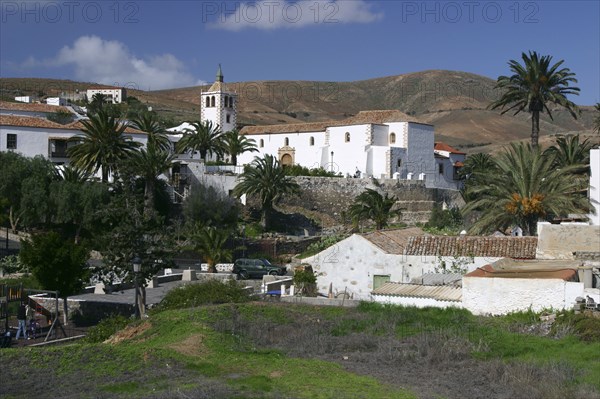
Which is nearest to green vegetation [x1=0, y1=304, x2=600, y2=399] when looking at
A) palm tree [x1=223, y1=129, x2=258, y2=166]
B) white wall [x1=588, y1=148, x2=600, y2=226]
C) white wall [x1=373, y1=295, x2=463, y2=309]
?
white wall [x1=373, y1=295, x2=463, y2=309]

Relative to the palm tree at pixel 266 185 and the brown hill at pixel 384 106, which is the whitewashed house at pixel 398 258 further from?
the brown hill at pixel 384 106

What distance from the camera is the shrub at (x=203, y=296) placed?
2136cm

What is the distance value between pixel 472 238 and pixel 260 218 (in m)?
29.1

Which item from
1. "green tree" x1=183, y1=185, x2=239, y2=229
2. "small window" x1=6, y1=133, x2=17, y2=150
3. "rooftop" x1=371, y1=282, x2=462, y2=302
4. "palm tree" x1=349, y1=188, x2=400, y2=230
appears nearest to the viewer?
"rooftop" x1=371, y1=282, x2=462, y2=302

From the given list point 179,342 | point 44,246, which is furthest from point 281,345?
point 44,246

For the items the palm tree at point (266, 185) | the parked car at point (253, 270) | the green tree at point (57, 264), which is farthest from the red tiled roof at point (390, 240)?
the palm tree at point (266, 185)

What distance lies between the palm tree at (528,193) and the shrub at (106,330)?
48.2 feet

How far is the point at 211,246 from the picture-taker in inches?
1570

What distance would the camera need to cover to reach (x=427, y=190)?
60.0 meters

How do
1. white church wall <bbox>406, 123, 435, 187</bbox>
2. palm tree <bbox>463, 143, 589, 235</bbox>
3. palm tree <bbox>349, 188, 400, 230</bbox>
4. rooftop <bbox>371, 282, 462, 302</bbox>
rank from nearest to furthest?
rooftop <bbox>371, 282, 462, 302</bbox> < palm tree <bbox>463, 143, 589, 235</bbox> < palm tree <bbox>349, 188, 400, 230</bbox> < white church wall <bbox>406, 123, 435, 187</bbox>

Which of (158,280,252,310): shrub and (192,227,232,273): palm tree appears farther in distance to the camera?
(192,227,232,273): palm tree

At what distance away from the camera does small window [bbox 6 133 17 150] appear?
5256 centimetres

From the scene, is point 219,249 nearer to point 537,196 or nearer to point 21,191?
point 21,191

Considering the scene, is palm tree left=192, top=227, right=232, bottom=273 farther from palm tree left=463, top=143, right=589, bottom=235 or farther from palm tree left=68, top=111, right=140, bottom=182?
palm tree left=463, top=143, right=589, bottom=235
